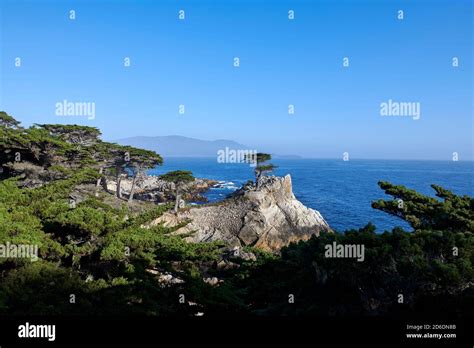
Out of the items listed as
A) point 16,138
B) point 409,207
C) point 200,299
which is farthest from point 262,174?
point 200,299

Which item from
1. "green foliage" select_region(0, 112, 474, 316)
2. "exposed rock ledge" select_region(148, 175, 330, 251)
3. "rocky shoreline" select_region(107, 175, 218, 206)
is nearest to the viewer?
"green foliage" select_region(0, 112, 474, 316)

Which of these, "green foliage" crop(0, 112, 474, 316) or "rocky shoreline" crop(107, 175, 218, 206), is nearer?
"green foliage" crop(0, 112, 474, 316)

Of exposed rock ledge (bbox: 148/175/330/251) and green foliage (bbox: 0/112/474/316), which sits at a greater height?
green foliage (bbox: 0/112/474/316)

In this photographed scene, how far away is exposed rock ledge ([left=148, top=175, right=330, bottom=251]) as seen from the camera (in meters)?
31.9

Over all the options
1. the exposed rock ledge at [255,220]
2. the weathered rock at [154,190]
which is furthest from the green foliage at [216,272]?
the weathered rock at [154,190]

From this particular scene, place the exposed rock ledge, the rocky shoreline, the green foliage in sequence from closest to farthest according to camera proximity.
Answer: the green foliage
the exposed rock ledge
the rocky shoreline

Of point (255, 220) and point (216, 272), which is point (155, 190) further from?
point (216, 272)

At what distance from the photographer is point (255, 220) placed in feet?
109

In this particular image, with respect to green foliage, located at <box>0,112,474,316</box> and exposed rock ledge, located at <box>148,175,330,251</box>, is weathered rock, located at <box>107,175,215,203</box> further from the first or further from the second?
green foliage, located at <box>0,112,474,316</box>

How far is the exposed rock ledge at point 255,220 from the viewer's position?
105ft

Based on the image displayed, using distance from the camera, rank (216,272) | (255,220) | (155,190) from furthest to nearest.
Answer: (155,190) → (255,220) → (216,272)

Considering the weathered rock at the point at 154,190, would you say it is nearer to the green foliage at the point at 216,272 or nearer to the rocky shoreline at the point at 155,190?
the rocky shoreline at the point at 155,190

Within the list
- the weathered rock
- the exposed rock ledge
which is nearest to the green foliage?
the exposed rock ledge

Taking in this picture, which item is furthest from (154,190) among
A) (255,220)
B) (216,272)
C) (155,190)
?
(216,272)
